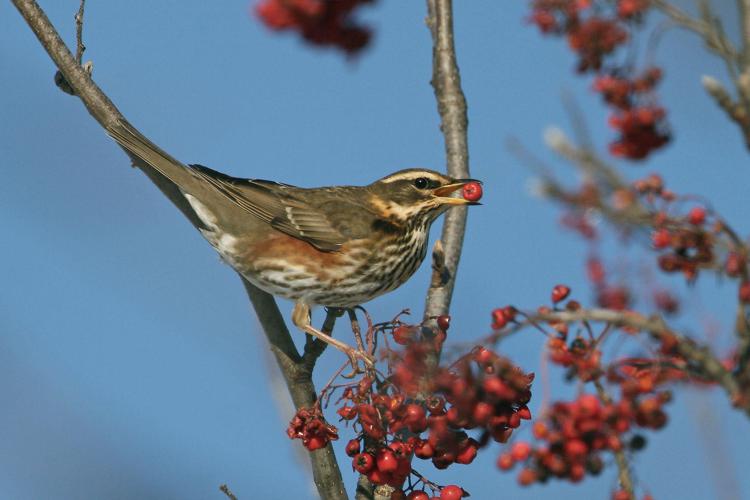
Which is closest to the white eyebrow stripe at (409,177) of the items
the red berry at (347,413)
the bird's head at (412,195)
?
the bird's head at (412,195)

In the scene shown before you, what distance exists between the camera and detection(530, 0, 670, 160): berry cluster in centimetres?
354

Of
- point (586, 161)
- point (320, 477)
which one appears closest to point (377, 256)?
point (320, 477)

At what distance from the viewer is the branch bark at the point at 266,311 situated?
16.0 feet

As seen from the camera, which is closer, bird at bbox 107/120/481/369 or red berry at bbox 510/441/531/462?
red berry at bbox 510/441/531/462

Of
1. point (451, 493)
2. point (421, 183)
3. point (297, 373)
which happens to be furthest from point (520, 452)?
point (421, 183)

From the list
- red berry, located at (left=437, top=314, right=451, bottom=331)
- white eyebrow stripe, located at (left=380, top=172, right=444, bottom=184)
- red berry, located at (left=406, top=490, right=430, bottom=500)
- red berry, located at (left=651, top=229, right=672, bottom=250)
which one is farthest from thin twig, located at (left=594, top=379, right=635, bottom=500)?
white eyebrow stripe, located at (left=380, top=172, right=444, bottom=184)

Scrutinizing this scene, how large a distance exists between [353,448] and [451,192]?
260 cm

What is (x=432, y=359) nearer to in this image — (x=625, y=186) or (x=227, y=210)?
(x=625, y=186)

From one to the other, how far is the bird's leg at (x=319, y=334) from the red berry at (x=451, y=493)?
643 millimetres

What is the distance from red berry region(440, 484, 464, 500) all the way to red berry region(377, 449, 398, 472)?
0.26 meters

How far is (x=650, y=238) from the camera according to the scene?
2.90m

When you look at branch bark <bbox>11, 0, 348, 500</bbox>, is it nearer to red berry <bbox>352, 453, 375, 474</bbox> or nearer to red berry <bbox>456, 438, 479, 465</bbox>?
red berry <bbox>352, 453, 375, 474</bbox>

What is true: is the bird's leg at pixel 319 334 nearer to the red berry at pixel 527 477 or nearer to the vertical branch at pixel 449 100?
the vertical branch at pixel 449 100

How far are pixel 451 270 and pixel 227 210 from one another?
6.44 ft
